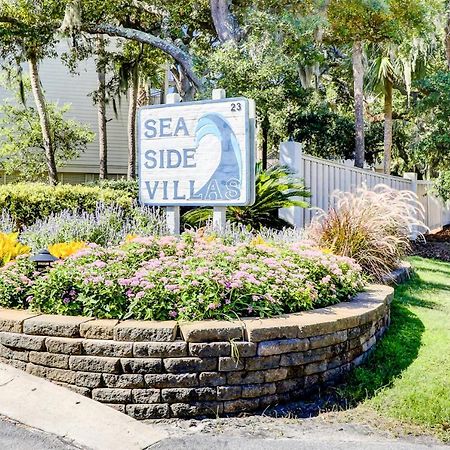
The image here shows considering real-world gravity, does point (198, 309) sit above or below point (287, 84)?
below

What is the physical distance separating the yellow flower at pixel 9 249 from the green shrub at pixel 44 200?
2125 millimetres

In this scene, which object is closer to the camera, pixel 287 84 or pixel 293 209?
pixel 293 209

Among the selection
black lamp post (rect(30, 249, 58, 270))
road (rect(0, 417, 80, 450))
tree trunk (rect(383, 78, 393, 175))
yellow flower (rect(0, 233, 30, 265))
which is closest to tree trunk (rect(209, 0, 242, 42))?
tree trunk (rect(383, 78, 393, 175))

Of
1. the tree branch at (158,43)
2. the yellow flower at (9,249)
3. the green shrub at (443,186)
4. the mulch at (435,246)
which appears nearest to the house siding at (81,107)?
the tree branch at (158,43)

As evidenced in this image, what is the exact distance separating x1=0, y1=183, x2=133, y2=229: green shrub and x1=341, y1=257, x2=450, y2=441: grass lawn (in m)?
4.23

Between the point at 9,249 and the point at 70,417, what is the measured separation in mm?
2445

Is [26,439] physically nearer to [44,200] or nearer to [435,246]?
[44,200]

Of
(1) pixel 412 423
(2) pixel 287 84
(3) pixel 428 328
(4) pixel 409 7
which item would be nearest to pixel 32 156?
(2) pixel 287 84

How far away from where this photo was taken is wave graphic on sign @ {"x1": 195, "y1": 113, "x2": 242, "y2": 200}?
6.22m

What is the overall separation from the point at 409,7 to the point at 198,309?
1157 centimetres

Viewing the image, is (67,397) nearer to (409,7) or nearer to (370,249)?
(370,249)

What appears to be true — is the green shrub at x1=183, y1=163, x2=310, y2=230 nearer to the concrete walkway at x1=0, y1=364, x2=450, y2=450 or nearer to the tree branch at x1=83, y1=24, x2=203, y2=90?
the concrete walkway at x1=0, y1=364, x2=450, y2=450

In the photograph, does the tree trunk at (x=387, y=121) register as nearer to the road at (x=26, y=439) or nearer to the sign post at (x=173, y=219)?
the sign post at (x=173, y=219)

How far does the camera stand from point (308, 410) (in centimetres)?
342
